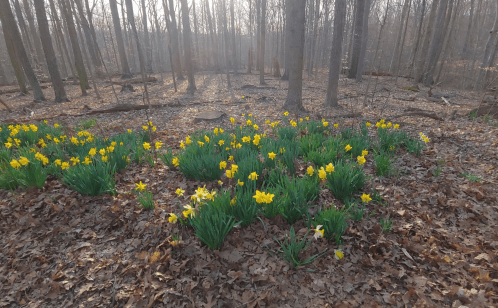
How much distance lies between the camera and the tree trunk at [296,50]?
6607mm

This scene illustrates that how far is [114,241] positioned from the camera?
99.2 inches

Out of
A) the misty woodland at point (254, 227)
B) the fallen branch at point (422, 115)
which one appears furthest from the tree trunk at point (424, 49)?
the misty woodland at point (254, 227)

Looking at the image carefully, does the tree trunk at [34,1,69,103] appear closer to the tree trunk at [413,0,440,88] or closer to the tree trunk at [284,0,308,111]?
the tree trunk at [284,0,308,111]

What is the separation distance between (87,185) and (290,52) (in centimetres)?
637

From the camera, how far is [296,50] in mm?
6922

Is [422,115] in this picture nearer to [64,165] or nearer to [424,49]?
[64,165]

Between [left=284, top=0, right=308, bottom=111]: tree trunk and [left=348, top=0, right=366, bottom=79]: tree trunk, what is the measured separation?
6.20 m

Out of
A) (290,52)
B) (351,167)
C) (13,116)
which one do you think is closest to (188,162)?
(351,167)

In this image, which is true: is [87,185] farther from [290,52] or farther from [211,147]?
[290,52]

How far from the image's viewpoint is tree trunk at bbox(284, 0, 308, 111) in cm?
661

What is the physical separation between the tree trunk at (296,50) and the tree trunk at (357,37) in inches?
244

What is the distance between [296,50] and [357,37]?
8.59 m

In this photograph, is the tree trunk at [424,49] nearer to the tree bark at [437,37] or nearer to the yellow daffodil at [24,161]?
the tree bark at [437,37]

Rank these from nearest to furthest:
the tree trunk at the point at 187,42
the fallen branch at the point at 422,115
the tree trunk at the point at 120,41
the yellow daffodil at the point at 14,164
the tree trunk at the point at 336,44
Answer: the yellow daffodil at the point at 14,164, the fallen branch at the point at 422,115, the tree trunk at the point at 336,44, the tree trunk at the point at 187,42, the tree trunk at the point at 120,41
